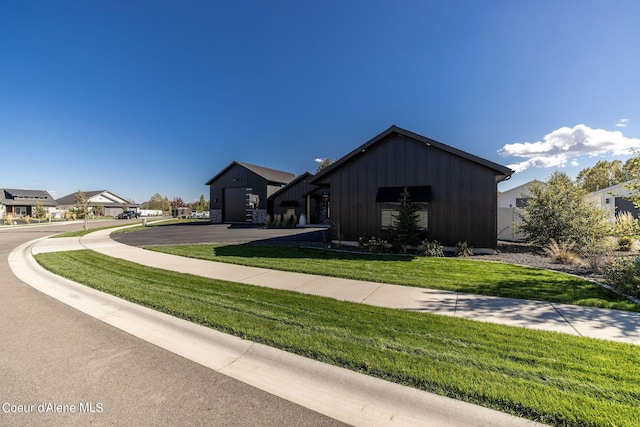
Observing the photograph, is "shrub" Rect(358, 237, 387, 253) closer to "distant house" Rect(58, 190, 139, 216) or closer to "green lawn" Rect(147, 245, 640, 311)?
"green lawn" Rect(147, 245, 640, 311)

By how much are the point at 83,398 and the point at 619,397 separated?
4955mm

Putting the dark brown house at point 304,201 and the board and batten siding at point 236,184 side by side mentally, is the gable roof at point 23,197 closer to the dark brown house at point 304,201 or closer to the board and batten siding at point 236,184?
Answer: the board and batten siding at point 236,184

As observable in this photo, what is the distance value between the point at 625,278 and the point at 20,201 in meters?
74.8

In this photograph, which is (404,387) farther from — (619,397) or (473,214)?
(473,214)

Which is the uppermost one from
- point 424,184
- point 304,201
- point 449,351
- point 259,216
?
point 304,201

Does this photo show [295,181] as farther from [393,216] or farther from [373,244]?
[373,244]

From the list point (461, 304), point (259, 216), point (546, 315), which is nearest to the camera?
point (546, 315)

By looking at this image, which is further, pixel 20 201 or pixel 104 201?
pixel 104 201

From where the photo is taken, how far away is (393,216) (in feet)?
38.7

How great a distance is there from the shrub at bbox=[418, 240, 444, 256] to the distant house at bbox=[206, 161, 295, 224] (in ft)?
69.9

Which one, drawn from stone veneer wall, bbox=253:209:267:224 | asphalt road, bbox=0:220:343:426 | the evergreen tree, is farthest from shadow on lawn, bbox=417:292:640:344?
stone veneer wall, bbox=253:209:267:224

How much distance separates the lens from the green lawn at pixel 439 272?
17.8 ft

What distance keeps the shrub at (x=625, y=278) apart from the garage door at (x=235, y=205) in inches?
1135

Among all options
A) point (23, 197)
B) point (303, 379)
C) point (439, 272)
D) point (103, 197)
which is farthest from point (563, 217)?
point (103, 197)
